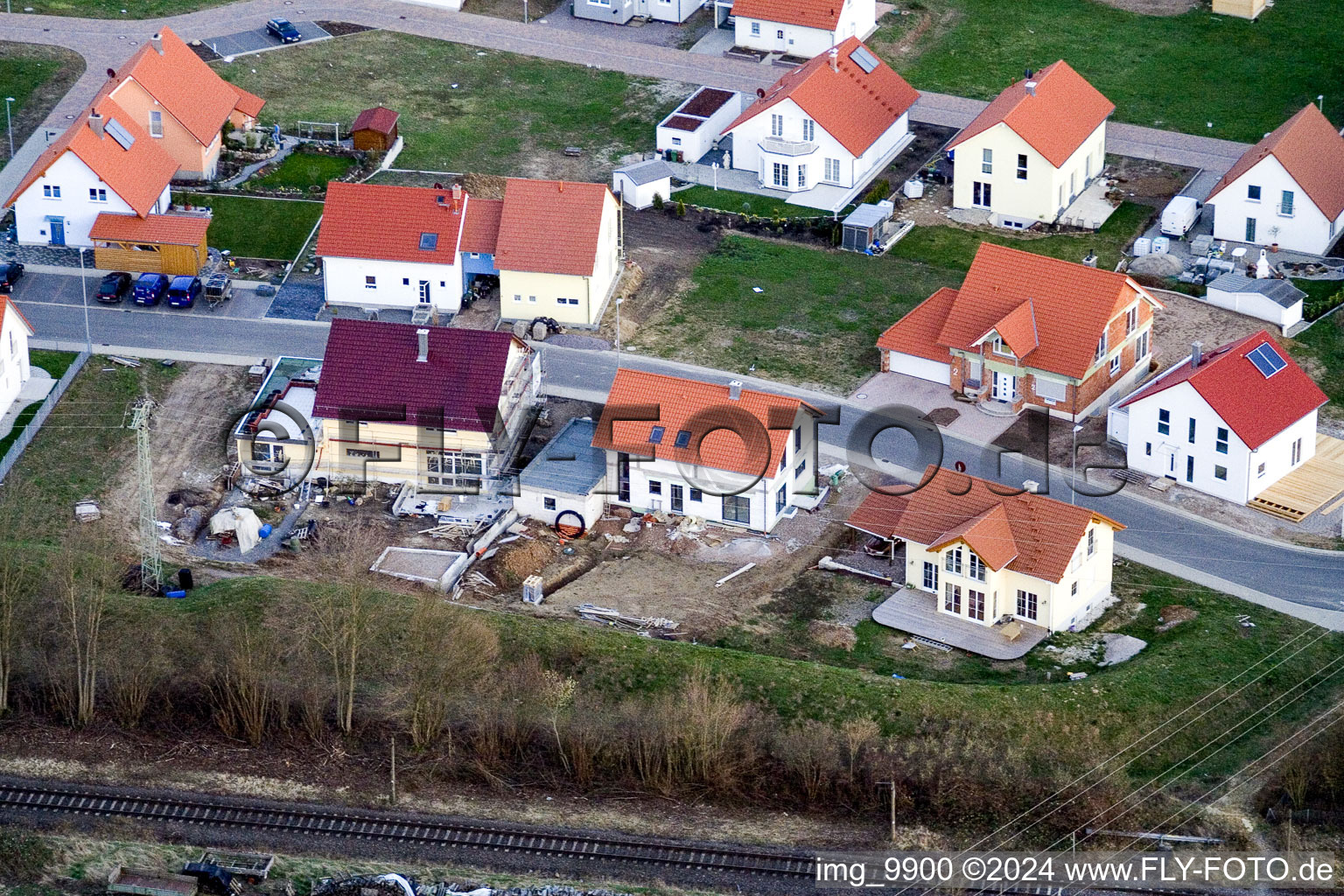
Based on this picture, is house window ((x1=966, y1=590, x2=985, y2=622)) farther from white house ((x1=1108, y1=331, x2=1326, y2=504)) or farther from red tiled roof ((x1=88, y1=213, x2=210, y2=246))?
red tiled roof ((x1=88, y1=213, x2=210, y2=246))

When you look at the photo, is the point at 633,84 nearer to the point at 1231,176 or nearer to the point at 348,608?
the point at 1231,176

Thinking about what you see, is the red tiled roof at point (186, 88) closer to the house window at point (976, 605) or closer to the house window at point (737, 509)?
the house window at point (737, 509)

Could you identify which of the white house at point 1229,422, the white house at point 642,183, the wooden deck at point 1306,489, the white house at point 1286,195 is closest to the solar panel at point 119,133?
the white house at point 642,183

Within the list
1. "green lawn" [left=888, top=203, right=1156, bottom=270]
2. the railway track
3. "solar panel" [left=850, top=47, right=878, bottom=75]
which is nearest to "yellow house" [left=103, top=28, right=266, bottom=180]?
"solar panel" [left=850, top=47, right=878, bottom=75]

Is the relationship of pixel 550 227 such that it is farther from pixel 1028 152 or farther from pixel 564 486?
pixel 1028 152

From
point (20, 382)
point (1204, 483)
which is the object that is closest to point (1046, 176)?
point (1204, 483)
